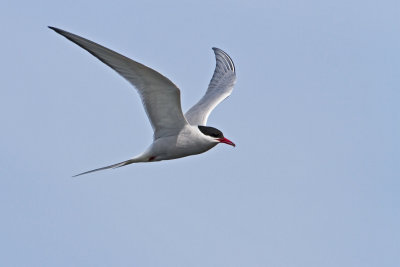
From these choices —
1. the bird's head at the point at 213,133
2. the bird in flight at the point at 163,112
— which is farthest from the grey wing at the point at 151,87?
the bird's head at the point at 213,133

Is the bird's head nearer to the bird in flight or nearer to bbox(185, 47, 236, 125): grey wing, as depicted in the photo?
the bird in flight

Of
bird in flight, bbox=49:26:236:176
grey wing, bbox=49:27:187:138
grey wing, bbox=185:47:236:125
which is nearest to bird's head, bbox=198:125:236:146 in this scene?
bird in flight, bbox=49:26:236:176

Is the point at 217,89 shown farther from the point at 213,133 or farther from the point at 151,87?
the point at 151,87

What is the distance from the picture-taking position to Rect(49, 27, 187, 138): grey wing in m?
10.7

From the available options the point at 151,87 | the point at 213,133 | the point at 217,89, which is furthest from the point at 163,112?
the point at 217,89

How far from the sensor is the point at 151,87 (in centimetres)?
1188

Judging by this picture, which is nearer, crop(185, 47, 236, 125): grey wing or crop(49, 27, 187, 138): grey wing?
crop(49, 27, 187, 138): grey wing

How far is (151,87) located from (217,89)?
4.57 m

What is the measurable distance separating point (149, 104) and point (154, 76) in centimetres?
96

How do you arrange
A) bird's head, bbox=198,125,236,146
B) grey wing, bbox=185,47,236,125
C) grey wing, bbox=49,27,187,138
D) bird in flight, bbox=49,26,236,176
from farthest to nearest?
grey wing, bbox=185,47,236,125 → bird's head, bbox=198,125,236,146 → bird in flight, bbox=49,26,236,176 → grey wing, bbox=49,27,187,138

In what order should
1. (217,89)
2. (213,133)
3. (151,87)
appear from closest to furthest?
1. (151,87)
2. (213,133)
3. (217,89)

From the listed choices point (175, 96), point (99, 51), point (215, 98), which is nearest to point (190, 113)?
point (215, 98)

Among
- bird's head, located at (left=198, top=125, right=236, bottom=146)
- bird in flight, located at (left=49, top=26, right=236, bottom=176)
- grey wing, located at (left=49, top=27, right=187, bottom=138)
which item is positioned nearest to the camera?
grey wing, located at (left=49, top=27, right=187, bottom=138)

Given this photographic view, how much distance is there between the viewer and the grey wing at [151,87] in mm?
10672
